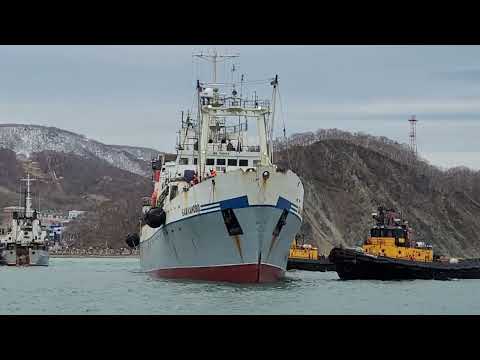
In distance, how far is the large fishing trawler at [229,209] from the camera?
31.9 metres

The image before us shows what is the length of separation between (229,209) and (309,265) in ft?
89.6

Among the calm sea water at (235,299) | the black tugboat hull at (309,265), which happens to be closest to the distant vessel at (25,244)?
the black tugboat hull at (309,265)

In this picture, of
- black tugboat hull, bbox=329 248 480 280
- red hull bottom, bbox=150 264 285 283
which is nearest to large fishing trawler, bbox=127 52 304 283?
red hull bottom, bbox=150 264 285 283

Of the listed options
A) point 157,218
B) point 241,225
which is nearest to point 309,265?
point 157,218

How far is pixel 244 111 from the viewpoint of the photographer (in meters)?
38.6

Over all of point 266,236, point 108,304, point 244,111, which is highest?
point 244,111

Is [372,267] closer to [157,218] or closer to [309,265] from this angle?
[157,218]

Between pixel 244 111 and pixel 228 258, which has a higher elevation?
pixel 244 111

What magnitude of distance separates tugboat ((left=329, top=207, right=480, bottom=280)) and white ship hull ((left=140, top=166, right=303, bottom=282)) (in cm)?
752
